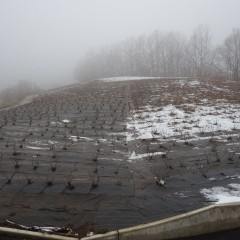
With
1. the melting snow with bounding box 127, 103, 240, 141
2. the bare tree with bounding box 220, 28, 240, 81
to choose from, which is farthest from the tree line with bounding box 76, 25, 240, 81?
the melting snow with bounding box 127, 103, 240, 141

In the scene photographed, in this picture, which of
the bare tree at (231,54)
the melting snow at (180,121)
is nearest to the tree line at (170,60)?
the bare tree at (231,54)

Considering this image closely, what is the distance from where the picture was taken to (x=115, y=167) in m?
8.10

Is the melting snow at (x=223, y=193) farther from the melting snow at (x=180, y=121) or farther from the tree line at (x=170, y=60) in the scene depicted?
the tree line at (x=170, y=60)

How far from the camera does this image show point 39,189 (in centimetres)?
694

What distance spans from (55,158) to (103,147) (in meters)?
1.62

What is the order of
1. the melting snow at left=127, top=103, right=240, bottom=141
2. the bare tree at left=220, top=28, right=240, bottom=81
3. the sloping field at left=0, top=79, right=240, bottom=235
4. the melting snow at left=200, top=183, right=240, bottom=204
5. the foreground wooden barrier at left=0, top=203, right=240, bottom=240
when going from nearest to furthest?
the foreground wooden barrier at left=0, top=203, right=240, bottom=240
the sloping field at left=0, top=79, right=240, bottom=235
the melting snow at left=200, top=183, right=240, bottom=204
the melting snow at left=127, top=103, right=240, bottom=141
the bare tree at left=220, top=28, right=240, bottom=81

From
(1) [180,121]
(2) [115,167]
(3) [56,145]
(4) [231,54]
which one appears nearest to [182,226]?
(2) [115,167]

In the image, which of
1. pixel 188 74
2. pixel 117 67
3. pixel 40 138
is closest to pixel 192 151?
pixel 40 138

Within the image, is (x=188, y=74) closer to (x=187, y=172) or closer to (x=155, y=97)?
(x=155, y=97)

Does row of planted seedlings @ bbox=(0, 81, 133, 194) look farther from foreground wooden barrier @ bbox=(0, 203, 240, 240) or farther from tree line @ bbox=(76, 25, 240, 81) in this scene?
tree line @ bbox=(76, 25, 240, 81)

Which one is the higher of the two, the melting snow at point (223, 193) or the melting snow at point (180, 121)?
the melting snow at point (180, 121)

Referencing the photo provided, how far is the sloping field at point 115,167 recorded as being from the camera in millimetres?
6227

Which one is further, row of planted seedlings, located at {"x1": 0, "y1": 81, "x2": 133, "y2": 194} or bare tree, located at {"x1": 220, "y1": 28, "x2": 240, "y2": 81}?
bare tree, located at {"x1": 220, "y1": 28, "x2": 240, "y2": 81}

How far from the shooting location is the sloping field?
Answer: 20.4 feet
